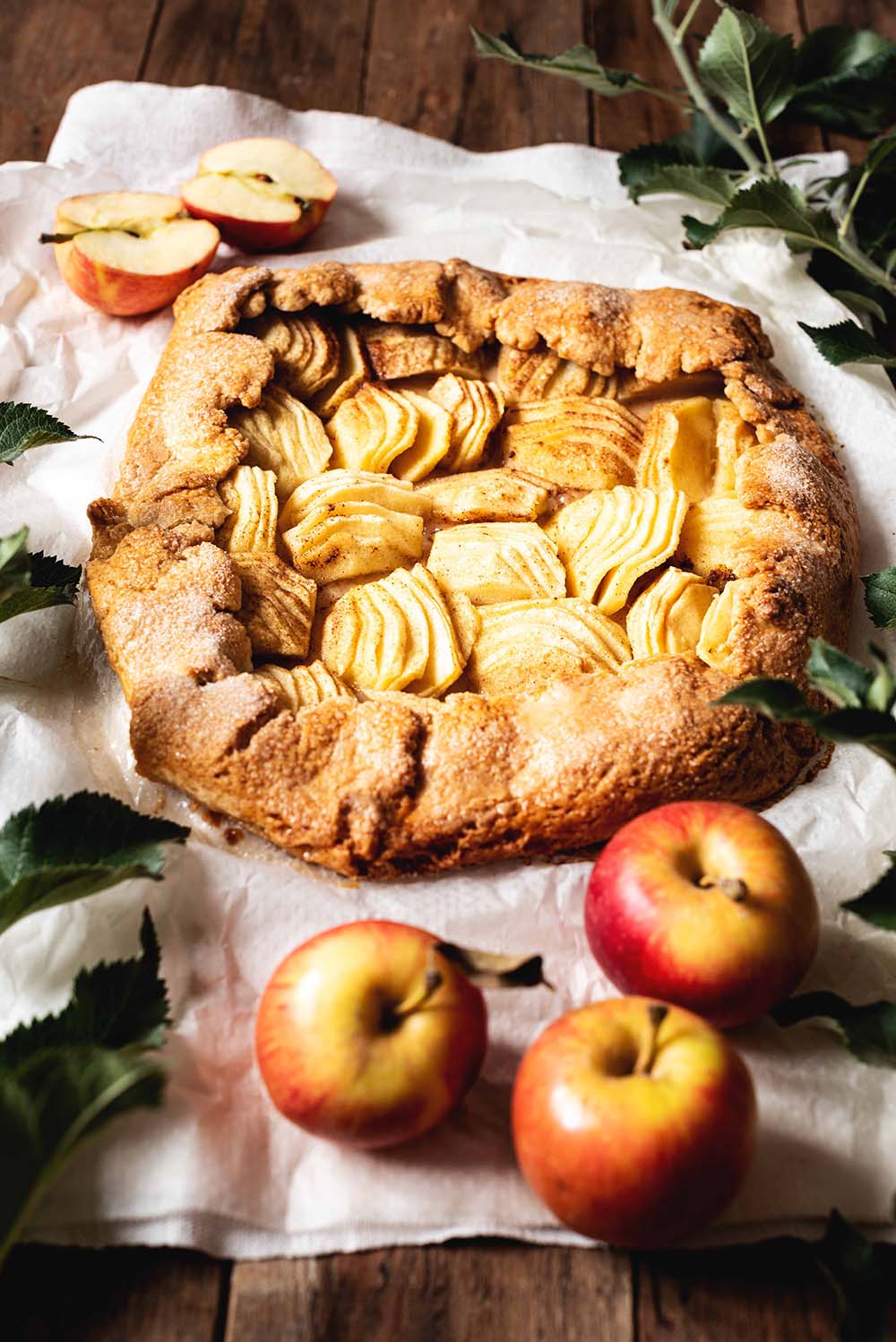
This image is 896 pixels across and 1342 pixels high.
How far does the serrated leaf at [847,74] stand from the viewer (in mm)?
3674

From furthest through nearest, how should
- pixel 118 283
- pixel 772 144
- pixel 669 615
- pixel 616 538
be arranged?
pixel 772 144, pixel 118 283, pixel 616 538, pixel 669 615

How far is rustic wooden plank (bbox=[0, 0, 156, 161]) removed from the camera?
3742 millimetres

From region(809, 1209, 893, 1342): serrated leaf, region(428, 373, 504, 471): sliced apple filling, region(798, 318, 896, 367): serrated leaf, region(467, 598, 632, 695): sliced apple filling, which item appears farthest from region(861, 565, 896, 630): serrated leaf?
region(809, 1209, 893, 1342): serrated leaf

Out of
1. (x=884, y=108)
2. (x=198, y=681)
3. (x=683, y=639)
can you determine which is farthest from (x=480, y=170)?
(x=198, y=681)

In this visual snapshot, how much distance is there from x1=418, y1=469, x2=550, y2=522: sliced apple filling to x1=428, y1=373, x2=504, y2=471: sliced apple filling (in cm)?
8

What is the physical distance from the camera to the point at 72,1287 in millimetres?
1863

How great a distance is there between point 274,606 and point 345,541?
0.72 feet

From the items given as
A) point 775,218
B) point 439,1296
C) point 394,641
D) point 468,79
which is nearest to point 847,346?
point 775,218

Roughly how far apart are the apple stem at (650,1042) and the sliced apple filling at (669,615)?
0.88 m

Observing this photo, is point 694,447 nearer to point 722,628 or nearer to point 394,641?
point 722,628

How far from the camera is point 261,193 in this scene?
340 centimetres

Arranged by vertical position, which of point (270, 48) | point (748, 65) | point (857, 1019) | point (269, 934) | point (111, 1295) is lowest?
point (111, 1295)

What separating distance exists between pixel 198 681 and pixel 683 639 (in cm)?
91

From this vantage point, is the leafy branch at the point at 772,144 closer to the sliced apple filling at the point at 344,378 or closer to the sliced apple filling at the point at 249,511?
the sliced apple filling at the point at 344,378
